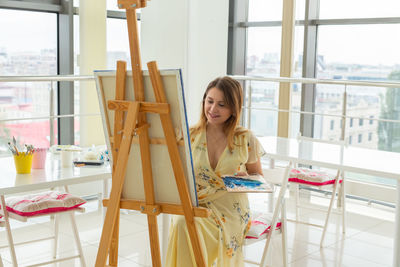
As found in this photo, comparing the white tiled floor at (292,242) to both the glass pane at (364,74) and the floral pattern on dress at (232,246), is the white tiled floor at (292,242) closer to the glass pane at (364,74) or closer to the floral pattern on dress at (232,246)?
the glass pane at (364,74)

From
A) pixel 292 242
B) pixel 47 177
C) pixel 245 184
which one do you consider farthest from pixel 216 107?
pixel 292 242

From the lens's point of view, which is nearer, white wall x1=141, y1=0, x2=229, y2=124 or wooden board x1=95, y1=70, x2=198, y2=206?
wooden board x1=95, y1=70, x2=198, y2=206

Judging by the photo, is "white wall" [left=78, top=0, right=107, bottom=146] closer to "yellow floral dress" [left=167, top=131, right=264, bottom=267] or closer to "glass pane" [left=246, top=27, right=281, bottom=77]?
"glass pane" [left=246, top=27, right=281, bottom=77]

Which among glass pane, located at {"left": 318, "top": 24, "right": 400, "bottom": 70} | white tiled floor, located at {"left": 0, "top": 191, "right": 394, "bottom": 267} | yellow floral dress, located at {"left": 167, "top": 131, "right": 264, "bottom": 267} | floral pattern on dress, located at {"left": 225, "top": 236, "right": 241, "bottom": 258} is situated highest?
glass pane, located at {"left": 318, "top": 24, "right": 400, "bottom": 70}

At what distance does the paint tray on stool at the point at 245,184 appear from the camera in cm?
230

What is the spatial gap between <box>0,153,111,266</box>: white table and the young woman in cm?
53

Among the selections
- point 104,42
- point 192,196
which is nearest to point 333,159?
point 192,196

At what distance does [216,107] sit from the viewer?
100 inches

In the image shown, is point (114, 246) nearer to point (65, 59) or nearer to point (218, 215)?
point (218, 215)

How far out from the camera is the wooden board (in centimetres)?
204

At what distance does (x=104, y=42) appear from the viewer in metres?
4.82

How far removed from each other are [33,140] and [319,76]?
8.66 feet

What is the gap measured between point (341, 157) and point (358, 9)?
2258 millimetres

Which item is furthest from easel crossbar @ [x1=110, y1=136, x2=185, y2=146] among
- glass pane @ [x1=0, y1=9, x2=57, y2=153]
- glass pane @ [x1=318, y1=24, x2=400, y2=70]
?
glass pane @ [x1=318, y1=24, x2=400, y2=70]
